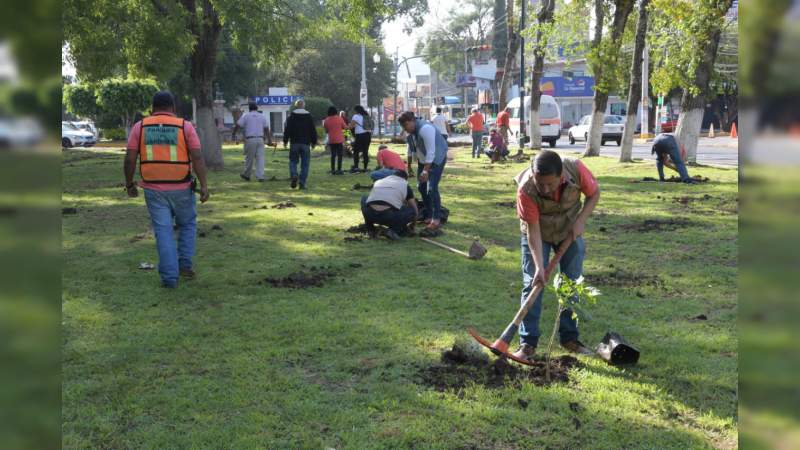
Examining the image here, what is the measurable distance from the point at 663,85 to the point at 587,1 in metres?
5.94

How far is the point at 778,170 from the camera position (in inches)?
Result: 23.9

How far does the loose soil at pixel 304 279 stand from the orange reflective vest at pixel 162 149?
1495 mm

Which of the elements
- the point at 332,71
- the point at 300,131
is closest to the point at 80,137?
the point at 332,71

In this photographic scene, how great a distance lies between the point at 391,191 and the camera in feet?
33.5

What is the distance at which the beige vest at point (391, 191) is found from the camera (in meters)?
10.2

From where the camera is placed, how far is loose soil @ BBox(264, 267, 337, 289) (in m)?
7.80

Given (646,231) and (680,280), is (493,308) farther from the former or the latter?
(646,231)

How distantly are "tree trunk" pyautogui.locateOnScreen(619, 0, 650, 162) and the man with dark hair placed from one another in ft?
55.1

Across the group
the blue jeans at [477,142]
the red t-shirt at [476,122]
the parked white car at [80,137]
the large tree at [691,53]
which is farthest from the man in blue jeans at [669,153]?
the parked white car at [80,137]

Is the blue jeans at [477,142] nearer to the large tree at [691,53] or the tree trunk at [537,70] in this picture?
the tree trunk at [537,70]

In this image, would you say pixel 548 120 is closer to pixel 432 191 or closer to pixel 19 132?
pixel 432 191

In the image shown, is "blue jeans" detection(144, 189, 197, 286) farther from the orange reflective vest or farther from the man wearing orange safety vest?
the orange reflective vest

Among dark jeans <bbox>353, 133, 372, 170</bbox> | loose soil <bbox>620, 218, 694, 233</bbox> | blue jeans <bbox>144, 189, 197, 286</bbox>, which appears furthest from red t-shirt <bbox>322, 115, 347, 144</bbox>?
blue jeans <bbox>144, 189, 197, 286</bbox>

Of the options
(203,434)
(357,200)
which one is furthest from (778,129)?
(357,200)
